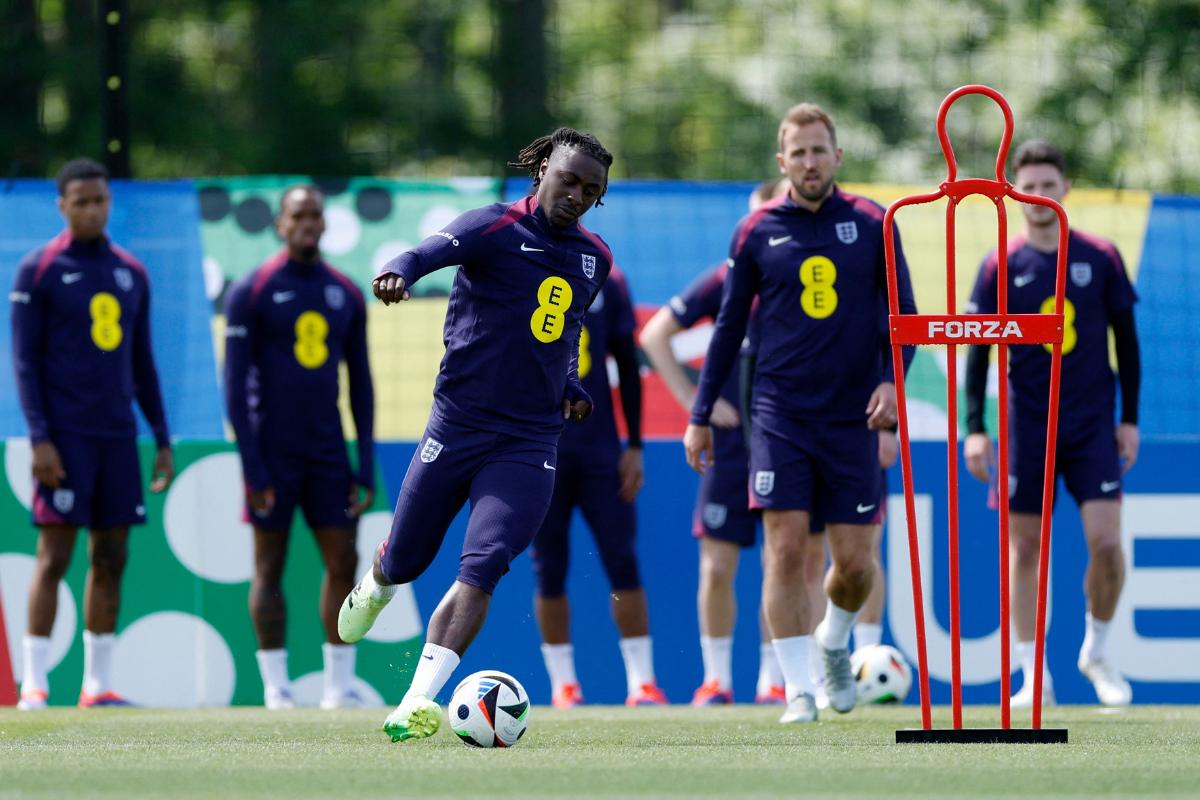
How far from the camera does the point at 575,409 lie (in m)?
7.12

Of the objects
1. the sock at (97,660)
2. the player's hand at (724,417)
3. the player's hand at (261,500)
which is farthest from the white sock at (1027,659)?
the sock at (97,660)

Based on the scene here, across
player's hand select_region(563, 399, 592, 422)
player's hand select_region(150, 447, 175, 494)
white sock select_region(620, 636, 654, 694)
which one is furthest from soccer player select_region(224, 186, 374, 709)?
player's hand select_region(563, 399, 592, 422)

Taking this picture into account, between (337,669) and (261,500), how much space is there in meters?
0.91

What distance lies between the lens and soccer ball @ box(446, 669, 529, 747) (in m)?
6.64

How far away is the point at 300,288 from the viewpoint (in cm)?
1032

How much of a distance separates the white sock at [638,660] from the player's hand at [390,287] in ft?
13.7

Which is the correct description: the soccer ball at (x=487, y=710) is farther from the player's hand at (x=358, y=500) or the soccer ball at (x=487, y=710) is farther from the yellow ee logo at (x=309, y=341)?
the yellow ee logo at (x=309, y=341)

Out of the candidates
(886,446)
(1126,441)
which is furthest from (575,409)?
(1126,441)

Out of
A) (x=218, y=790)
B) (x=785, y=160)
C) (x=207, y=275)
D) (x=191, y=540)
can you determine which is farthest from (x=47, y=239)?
(x=218, y=790)

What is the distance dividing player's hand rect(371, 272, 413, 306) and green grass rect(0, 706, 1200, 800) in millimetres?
1380

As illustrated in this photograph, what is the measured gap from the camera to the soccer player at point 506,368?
6.86 m

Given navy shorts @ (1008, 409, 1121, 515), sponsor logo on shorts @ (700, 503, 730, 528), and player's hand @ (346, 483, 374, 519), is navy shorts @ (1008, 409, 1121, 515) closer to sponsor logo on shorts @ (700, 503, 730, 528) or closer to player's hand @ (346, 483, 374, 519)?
sponsor logo on shorts @ (700, 503, 730, 528)

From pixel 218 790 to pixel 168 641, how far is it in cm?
556

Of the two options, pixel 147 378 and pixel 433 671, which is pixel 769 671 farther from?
pixel 433 671
